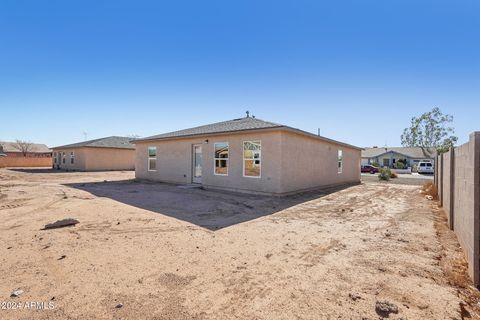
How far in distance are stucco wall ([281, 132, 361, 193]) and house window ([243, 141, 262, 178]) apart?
121 cm

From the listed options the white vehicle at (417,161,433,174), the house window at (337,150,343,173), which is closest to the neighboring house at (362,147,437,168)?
the white vehicle at (417,161,433,174)

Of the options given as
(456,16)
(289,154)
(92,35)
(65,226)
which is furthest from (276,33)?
(65,226)

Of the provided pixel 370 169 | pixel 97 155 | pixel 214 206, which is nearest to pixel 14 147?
pixel 97 155

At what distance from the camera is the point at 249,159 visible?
1161cm

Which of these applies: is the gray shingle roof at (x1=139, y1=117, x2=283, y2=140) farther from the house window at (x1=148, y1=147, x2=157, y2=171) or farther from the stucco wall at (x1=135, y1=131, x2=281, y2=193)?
the house window at (x1=148, y1=147, x2=157, y2=171)

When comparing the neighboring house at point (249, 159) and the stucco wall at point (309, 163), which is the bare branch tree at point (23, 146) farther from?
the stucco wall at point (309, 163)

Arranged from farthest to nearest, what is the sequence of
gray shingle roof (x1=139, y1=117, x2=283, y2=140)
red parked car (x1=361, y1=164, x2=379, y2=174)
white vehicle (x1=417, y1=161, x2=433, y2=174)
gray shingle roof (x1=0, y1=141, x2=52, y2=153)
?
gray shingle roof (x1=0, y1=141, x2=52, y2=153) < red parked car (x1=361, y1=164, x2=379, y2=174) < white vehicle (x1=417, y1=161, x2=433, y2=174) < gray shingle roof (x1=139, y1=117, x2=283, y2=140)

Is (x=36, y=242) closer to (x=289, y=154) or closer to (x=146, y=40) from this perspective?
(x=289, y=154)

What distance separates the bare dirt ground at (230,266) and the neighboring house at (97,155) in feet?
75.8

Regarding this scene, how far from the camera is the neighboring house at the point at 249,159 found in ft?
35.6

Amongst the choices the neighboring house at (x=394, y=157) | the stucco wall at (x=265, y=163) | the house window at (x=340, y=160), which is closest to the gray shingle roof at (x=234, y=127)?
the stucco wall at (x=265, y=163)

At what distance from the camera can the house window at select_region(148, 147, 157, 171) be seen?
55.5 feet

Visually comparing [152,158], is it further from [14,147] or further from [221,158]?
[14,147]

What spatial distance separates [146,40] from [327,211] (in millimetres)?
11084
